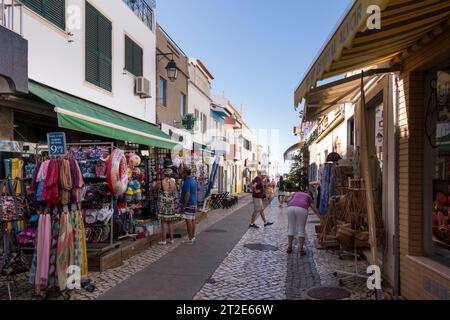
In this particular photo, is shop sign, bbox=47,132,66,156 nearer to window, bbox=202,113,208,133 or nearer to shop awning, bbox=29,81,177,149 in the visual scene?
shop awning, bbox=29,81,177,149

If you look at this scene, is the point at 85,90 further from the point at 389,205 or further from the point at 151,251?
the point at 389,205

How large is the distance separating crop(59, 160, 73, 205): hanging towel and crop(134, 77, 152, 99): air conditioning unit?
8.32 meters

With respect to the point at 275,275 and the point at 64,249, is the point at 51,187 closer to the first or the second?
A: the point at 64,249

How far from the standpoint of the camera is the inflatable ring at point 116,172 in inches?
305

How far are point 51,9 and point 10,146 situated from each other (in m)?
3.18

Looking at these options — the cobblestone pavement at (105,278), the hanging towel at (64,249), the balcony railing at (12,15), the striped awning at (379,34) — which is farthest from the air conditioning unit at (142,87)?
the striped awning at (379,34)

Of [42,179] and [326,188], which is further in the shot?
[326,188]

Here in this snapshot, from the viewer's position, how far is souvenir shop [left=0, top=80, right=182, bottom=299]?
569cm

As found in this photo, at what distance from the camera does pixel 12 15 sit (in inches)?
287

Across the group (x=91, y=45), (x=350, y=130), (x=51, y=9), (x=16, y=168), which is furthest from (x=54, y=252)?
(x=350, y=130)

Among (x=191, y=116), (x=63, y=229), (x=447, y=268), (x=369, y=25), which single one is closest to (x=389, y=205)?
(x=447, y=268)

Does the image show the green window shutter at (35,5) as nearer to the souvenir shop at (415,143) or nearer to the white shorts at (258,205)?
the souvenir shop at (415,143)

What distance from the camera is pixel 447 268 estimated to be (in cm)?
462

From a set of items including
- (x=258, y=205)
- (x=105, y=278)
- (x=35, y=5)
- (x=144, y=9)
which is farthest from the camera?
(x=144, y=9)
